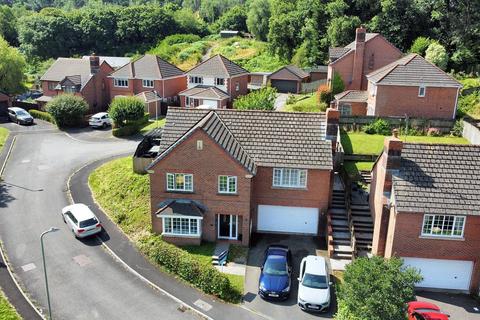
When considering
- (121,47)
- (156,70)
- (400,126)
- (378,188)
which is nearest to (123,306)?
(378,188)

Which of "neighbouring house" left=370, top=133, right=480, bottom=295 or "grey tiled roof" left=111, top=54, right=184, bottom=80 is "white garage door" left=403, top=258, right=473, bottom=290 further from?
"grey tiled roof" left=111, top=54, right=184, bottom=80

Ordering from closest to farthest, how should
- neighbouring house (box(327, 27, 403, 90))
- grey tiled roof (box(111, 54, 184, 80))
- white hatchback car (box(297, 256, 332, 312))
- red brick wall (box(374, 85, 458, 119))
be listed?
white hatchback car (box(297, 256, 332, 312)), red brick wall (box(374, 85, 458, 119)), neighbouring house (box(327, 27, 403, 90)), grey tiled roof (box(111, 54, 184, 80))

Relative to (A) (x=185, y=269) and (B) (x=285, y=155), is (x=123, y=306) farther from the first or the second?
(B) (x=285, y=155)

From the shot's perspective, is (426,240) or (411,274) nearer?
(411,274)

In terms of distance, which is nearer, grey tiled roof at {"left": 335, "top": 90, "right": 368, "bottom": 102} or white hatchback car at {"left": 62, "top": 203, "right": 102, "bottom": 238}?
white hatchback car at {"left": 62, "top": 203, "right": 102, "bottom": 238}

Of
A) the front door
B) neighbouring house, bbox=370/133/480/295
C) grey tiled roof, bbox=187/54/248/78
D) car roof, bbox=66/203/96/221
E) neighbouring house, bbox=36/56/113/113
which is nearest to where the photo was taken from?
neighbouring house, bbox=370/133/480/295

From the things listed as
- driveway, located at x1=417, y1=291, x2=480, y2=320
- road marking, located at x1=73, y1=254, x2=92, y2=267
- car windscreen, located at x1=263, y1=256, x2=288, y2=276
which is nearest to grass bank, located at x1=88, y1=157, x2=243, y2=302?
car windscreen, located at x1=263, y1=256, x2=288, y2=276

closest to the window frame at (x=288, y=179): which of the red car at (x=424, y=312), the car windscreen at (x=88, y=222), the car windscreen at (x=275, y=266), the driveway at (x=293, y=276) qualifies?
the driveway at (x=293, y=276)
